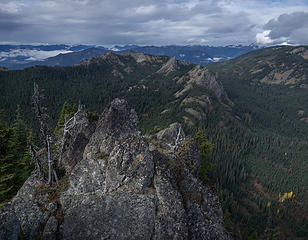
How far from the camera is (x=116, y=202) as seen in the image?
19.0 metres

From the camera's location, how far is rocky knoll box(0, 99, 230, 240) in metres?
17.6

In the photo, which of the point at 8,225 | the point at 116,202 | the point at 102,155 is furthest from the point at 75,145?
the point at 8,225

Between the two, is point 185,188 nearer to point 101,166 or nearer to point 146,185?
point 146,185

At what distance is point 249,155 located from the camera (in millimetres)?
190875

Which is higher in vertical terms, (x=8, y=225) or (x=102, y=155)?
(x=102, y=155)

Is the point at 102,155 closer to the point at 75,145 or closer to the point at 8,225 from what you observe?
the point at 75,145

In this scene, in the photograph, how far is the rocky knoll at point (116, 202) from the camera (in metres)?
17.6

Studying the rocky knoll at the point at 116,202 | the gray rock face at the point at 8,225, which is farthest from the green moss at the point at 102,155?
the gray rock face at the point at 8,225

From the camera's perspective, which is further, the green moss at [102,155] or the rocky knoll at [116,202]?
the green moss at [102,155]

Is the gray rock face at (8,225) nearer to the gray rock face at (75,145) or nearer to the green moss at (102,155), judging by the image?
the green moss at (102,155)

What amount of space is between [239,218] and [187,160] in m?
93.6

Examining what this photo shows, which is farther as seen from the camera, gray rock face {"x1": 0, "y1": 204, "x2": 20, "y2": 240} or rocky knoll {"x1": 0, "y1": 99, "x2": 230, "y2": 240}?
rocky knoll {"x1": 0, "y1": 99, "x2": 230, "y2": 240}

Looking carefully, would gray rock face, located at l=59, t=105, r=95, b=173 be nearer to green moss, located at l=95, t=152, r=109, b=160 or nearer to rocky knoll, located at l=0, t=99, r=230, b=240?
rocky knoll, located at l=0, t=99, r=230, b=240

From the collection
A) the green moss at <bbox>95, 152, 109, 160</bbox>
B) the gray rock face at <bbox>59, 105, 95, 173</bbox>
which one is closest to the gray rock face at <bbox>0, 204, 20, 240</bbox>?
the green moss at <bbox>95, 152, 109, 160</bbox>
